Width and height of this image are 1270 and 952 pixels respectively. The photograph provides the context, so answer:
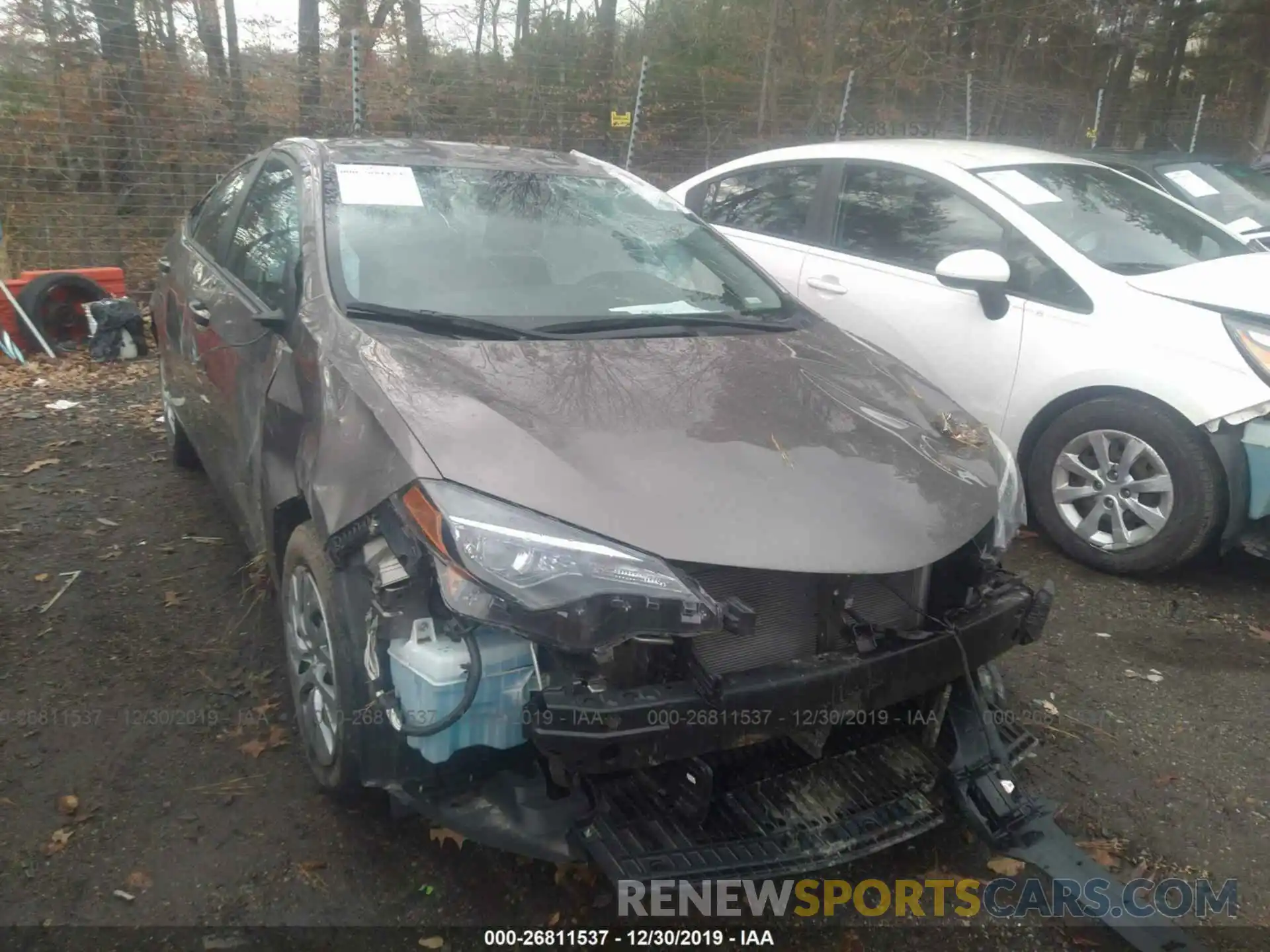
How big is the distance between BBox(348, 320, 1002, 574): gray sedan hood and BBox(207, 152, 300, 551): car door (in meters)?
0.50

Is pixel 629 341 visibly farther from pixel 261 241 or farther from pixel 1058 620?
pixel 1058 620

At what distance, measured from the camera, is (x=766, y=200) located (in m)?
5.68

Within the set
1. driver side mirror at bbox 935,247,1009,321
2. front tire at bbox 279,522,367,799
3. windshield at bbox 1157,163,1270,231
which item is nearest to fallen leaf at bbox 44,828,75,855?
front tire at bbox 279,522,367,799

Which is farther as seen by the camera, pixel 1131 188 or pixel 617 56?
pixel 617 56

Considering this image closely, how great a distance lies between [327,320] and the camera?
2715 mm

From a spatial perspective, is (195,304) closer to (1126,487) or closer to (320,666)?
(320,666)

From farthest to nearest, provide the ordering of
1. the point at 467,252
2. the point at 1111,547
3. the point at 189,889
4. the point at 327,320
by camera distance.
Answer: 1. the point at 1111,547
2. the point at 467,252
3. the point at 327,320
4. the point at 189,889

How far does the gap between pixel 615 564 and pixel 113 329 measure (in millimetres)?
6338

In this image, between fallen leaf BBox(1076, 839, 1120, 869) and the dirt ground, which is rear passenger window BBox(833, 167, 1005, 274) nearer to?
the dirt ground

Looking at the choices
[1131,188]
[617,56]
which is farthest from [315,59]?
[1131,188]

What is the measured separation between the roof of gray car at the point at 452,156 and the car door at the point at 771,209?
151cm

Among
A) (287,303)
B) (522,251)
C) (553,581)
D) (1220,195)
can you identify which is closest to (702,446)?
(553,581)

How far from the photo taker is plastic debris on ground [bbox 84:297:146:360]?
697 centimetres

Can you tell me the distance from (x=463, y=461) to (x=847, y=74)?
11.8 metres
